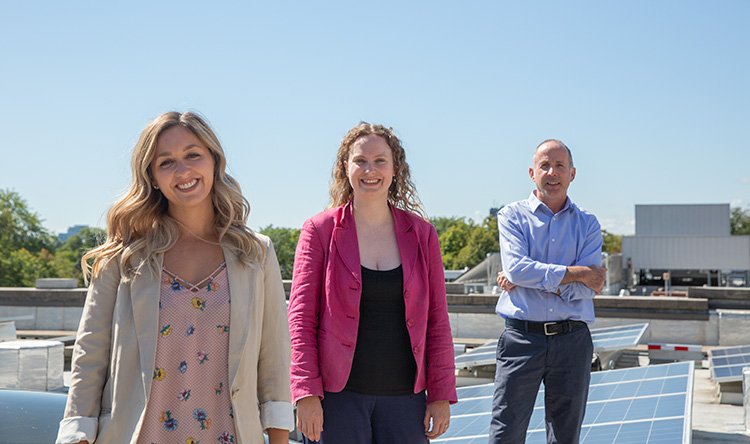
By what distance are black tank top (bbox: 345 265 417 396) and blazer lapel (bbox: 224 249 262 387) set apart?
61 cm

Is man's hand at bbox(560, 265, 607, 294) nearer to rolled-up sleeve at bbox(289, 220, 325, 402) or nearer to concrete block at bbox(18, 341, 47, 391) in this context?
rolled-up sleeve at bbox(289, 220, 325, 402)

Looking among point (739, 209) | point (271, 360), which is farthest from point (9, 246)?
point (739, 209)

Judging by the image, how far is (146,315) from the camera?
2432mm

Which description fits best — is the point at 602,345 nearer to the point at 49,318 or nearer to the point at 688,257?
the point at 49,318

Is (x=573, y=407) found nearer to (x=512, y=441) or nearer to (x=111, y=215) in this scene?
(x=512, y=441)

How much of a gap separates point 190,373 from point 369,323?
85cm

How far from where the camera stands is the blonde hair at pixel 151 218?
100 inches

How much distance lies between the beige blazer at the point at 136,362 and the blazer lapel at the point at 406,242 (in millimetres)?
728

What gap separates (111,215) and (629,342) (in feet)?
24.8

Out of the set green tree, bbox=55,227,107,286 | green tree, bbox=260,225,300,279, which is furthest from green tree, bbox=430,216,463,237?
green tree, bbox=55,227,107,286

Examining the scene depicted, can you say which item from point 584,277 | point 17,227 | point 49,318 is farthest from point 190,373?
point 17,227

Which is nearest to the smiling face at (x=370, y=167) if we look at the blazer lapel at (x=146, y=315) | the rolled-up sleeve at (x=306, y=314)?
the rolled-up sleeve at (x=306, y=314)

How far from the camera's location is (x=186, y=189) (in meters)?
2.59

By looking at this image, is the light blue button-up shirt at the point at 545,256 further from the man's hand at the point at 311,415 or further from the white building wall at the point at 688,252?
the white building wall at the point at 688,252
